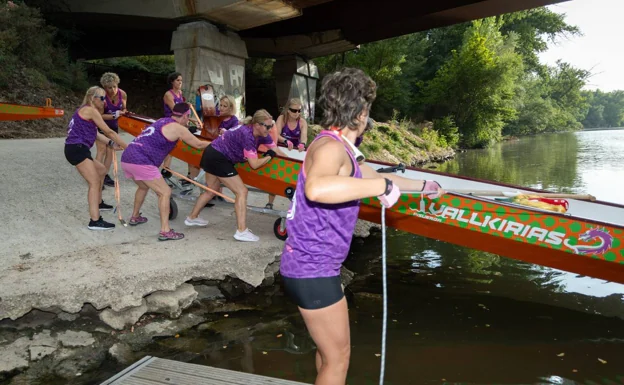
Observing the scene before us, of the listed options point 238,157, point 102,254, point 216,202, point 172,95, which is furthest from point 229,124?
point 102,254

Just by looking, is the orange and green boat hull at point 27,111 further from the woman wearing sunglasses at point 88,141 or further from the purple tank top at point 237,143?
the purple tank top at point 237,143

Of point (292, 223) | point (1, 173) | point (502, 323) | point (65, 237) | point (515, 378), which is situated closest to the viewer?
point (292, 223)

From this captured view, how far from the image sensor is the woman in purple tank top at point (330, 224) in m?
2.03

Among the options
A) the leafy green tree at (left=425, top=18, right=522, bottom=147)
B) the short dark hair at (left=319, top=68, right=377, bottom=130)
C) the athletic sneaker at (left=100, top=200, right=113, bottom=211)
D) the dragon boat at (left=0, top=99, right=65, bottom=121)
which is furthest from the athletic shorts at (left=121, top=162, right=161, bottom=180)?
the leafy green tree at (left=425, top=18, right=522, bottom=147)

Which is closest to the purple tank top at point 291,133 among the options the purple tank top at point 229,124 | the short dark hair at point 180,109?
the purple tank top at point 229,124

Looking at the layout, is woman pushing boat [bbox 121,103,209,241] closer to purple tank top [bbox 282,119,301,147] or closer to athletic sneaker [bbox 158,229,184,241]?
athletic sneaker [bbox 158,229,184,241]

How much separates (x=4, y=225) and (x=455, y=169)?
657 inches

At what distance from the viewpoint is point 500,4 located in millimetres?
12930

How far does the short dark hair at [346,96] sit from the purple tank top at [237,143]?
145 inches

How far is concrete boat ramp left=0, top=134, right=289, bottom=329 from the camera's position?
13.5 feet

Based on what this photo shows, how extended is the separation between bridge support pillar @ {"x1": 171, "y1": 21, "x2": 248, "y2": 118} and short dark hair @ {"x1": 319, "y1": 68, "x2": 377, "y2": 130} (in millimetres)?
10366

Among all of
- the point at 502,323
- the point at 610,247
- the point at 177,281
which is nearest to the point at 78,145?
the point at 177,281

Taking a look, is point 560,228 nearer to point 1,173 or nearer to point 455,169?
point 1,173

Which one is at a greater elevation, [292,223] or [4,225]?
[292,223]
